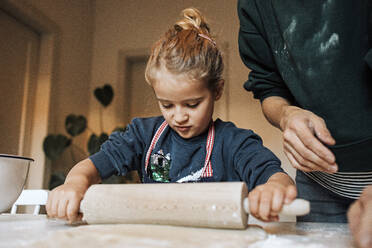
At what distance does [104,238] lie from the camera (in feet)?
1.62

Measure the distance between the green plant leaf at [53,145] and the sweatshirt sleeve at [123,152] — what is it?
1973 mm

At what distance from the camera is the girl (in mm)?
887

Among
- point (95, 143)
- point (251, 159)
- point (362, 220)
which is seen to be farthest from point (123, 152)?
point (95, 143)

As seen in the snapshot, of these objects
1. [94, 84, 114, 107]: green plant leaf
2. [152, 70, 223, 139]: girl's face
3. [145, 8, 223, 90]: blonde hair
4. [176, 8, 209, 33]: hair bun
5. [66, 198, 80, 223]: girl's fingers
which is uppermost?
[94, 84, 114, 107]: green plant leaf

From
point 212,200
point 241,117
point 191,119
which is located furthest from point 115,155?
point 241,117

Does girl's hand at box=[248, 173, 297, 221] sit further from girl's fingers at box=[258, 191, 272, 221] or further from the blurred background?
the blurred background

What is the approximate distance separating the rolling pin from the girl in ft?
0.61

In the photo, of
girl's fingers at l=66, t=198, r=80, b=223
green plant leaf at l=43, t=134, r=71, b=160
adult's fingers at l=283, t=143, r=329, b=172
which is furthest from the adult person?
green plant leaf at l=43, t=134, r=71, b=160

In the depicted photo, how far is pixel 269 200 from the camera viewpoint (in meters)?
0.53

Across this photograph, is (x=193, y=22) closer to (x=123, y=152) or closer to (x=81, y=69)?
(x=123, y=152)

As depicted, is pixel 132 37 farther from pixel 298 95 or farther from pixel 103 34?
pixel 298 95

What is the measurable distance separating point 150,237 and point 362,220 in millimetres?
290

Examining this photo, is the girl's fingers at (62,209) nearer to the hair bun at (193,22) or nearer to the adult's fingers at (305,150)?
the adult's fingers at (305,150)

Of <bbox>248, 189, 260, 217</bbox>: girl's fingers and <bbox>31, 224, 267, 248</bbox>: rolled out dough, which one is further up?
<bbox>248, 189, 260, 217</bbox>: girl's fingers
